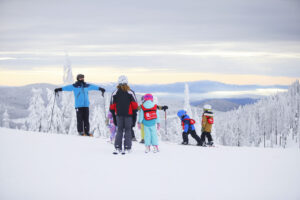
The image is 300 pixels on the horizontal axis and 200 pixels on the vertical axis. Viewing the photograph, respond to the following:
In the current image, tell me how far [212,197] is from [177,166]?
7.08ft

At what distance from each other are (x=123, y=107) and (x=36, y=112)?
100 ft

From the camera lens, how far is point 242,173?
7.21m

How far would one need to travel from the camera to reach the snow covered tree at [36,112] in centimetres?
3538

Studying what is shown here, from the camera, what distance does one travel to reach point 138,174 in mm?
6824

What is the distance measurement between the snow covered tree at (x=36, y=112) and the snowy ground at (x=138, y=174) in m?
27.2

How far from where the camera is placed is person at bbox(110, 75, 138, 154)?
8.94 metres

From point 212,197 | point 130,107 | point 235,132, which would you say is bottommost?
point 235,132

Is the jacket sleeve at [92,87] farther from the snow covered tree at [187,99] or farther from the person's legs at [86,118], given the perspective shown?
the snow covered tree at [187,99]

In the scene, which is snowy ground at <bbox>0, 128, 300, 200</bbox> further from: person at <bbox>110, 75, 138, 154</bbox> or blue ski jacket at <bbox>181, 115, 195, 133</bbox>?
blue ski jacket at <bbox>181, 115, 195, 133</bbox>

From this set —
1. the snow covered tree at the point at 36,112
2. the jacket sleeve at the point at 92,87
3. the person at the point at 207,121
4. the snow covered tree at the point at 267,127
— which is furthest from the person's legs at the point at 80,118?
the snow covered tree at the point at 267,127

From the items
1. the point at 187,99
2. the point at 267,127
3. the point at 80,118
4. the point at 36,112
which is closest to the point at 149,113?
the point at 80,118

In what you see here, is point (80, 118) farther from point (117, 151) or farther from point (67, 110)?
point (67, 110)

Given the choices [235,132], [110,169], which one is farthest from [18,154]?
[235,132]

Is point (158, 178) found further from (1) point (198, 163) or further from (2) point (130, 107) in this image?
(2) point (130, 107)
